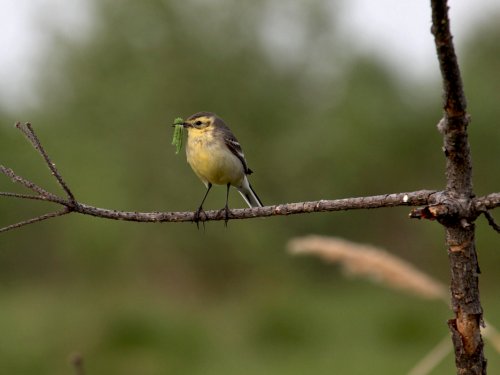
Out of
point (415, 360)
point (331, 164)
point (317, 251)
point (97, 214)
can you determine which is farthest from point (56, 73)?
point (97, 214)

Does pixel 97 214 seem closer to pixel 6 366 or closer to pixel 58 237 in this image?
pixel 6 366

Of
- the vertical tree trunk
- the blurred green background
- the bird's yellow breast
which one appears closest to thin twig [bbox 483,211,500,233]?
the vertical tree trunk

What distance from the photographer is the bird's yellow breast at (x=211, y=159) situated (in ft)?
17.0

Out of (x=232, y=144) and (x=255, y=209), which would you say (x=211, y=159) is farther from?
(x=255, y=209)

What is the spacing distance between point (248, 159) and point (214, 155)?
1447 cm

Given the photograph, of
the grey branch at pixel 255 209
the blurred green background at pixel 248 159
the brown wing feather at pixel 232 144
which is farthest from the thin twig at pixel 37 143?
the blurred green background at pixel 248 159

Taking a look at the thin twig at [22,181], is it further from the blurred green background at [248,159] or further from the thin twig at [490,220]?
the blurred green background at [248,159]

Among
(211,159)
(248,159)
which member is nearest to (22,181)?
(211,159)

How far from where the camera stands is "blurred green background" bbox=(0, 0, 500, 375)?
19172 millimetres

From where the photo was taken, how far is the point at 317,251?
363 centimetres


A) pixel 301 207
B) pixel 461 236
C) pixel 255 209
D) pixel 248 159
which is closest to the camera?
pixel 461 236

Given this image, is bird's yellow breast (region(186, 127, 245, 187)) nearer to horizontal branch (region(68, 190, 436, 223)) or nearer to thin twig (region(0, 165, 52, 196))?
horizontal branch (region(68, 190, 436, 223))

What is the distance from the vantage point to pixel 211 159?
17.1ft

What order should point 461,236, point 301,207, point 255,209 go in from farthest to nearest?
1. point 255,209
2. point 301,207
3. point 461,236
